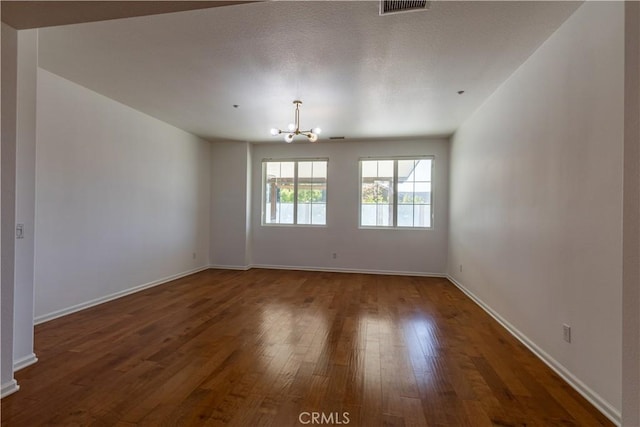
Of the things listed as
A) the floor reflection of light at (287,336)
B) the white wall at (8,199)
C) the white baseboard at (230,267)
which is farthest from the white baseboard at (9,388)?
the white baseboard at (230,267)

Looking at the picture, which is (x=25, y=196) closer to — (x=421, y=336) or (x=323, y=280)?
(x=421, y=336)

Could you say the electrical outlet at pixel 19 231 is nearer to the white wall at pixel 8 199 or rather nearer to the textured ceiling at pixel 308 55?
the white wall at pixel 8 199

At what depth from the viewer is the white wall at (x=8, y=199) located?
5.89ft

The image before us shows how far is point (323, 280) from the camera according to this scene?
5.21 m

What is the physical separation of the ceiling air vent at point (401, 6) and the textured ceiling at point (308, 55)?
64mm

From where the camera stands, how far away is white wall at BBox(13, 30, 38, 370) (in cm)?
208

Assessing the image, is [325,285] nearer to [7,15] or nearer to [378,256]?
[378,256]

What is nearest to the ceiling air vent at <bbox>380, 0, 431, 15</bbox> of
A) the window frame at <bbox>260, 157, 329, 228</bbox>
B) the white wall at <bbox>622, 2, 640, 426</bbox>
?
the white wall at <bbox>622, 2, 640, 426</bbox>

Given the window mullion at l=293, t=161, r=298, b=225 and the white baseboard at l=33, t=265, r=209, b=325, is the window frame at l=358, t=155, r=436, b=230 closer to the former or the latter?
the window mullion at l=293, t=161, r=298, b=225

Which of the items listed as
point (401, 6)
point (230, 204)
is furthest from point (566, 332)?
point (230, 204)

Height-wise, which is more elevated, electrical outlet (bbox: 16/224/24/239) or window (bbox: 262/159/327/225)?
window (bbox: 262/159/327/225)

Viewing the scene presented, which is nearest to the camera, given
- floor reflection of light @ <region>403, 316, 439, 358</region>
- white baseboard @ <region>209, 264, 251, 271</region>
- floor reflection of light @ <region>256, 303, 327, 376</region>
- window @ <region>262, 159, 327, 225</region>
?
floor reflection of light @ <region>256, 303, 327, 376</region>

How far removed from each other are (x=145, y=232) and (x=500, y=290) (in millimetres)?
5000

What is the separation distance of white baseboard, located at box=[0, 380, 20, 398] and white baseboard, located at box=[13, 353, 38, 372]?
0.25m
